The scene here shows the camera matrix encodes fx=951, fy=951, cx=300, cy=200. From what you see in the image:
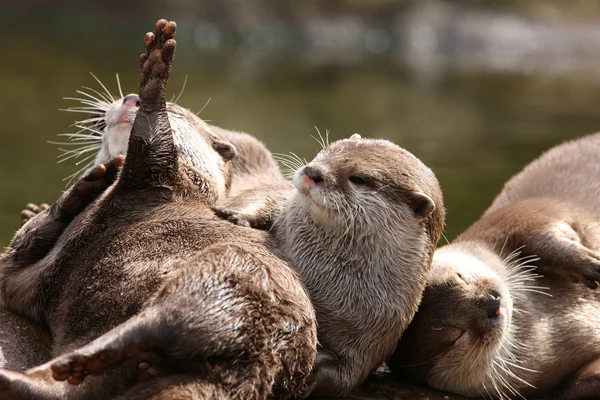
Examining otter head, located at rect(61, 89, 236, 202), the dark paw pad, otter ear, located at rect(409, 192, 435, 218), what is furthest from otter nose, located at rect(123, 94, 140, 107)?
the dark paw pad

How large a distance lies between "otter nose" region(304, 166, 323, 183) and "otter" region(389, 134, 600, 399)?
2.19 ft

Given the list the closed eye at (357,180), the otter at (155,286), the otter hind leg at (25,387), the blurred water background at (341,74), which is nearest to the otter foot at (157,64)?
the otter at (155,286)

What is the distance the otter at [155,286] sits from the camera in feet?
9.04

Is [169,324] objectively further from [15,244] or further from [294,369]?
[15,244]

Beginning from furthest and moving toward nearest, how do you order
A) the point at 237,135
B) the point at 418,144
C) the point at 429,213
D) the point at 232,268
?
the point at 418,144
the point at 237,135
the point at 429,213
the point at 232,268

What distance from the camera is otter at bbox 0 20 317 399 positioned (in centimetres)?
276

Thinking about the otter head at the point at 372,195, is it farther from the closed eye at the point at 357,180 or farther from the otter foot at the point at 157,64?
the otter foot at the point at 157,64

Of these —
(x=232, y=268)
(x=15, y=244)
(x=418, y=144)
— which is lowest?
(x=418, y=144)

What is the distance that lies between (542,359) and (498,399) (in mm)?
280

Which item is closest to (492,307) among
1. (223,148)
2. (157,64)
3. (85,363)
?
(223,148)

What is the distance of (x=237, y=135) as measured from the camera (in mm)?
5016

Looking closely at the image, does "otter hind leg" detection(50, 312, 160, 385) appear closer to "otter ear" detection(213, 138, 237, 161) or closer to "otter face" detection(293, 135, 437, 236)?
"otter face" detection(293, 135, 437, 236)

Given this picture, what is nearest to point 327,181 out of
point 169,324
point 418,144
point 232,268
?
point 232,268

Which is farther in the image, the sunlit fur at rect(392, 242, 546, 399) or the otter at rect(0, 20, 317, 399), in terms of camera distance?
the sunlit fur at rect(392, 242, 546, 399)
